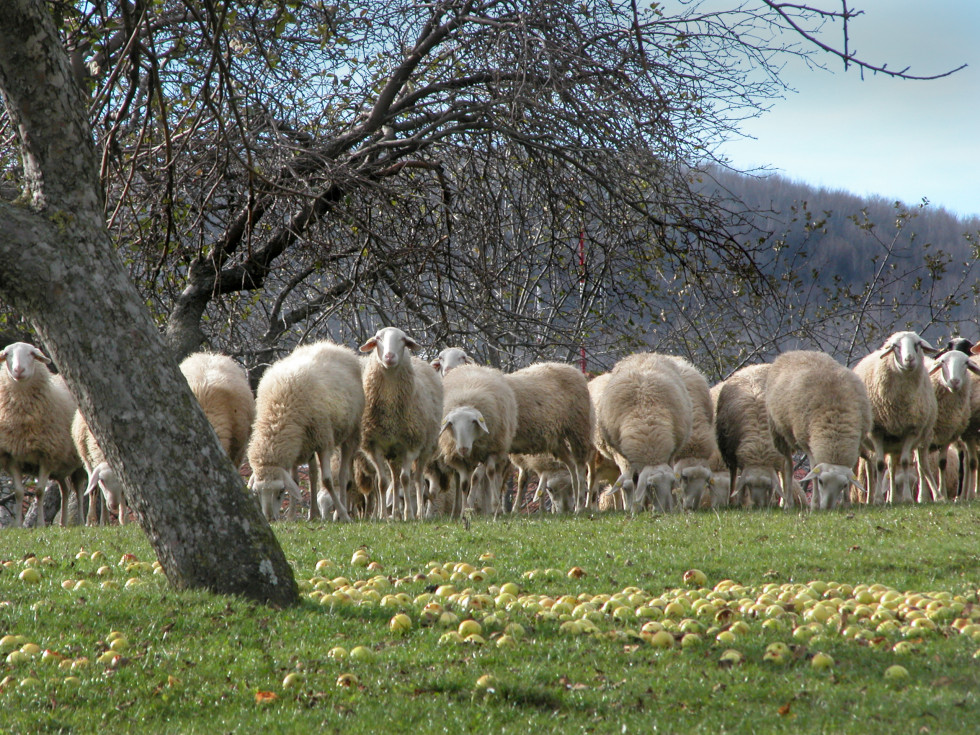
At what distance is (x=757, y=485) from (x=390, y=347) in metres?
5.50

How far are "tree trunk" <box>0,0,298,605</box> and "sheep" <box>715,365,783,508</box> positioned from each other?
9349mm

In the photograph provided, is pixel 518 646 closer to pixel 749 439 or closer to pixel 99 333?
pixel 99 333

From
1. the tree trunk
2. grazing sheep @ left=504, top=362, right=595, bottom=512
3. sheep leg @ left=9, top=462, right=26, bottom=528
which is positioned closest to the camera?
the tree trunk

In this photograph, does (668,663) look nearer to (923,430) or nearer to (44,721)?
(44,721)

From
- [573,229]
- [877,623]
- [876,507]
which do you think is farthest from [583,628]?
[573,229]

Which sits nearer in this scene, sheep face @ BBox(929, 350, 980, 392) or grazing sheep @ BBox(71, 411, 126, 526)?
grazing sheep @ BBox(71, 411, 126, 526)

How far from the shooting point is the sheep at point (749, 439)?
13.9 metres

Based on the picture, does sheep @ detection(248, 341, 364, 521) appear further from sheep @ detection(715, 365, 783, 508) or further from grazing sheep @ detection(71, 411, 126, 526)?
sheep @ detection(715, 365, 783, 508)

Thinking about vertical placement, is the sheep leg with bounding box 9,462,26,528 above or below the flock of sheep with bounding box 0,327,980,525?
below

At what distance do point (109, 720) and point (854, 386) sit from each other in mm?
10600

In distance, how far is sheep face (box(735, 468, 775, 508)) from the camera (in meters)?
Answer: 13.8

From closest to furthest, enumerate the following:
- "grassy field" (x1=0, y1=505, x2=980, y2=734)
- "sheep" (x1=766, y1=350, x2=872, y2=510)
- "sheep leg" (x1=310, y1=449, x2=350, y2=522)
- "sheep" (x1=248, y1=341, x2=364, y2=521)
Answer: "grassy field" (x1=0, y1=505, x2=980, y2=734) → "sheep" (x1=248, y1=341, x2=364, y2=521) → "sheep" (x1=766, y1=350, x2=872, y2=510) → "sheep leg" (x1=310, y1=449, x2=350, y2=522)

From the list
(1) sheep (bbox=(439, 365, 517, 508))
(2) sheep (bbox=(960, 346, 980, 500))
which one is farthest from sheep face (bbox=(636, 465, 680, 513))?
(2) sheep (bbox=(960, 346, 980, 500))

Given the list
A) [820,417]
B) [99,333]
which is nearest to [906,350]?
[820,417]
